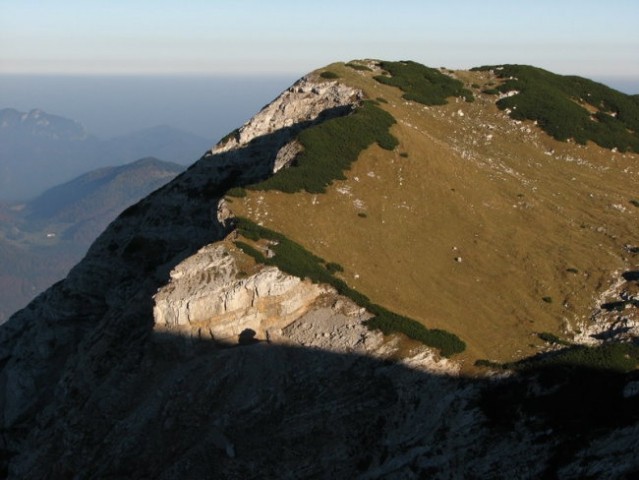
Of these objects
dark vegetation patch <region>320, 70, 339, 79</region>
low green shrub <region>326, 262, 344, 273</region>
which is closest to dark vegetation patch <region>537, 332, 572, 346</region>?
low green shrub <region>326, 262, 344, 273</region>

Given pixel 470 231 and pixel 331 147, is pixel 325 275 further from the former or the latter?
pixel 331 147

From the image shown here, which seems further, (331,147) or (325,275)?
(331,147)

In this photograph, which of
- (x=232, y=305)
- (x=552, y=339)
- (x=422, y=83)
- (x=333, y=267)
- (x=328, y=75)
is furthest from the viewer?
(x=422, y=83)

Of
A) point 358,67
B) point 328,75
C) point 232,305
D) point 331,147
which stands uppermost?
point 358,67

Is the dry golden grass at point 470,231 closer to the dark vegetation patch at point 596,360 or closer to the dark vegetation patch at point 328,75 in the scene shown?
the dark vegetation patch at point 596,360

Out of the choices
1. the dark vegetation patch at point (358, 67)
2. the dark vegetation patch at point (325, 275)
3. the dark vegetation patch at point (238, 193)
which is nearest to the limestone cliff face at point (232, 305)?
the dark vegetation patch at point (325, 275)

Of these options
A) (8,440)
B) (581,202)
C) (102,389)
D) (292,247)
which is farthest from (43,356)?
(581,202)

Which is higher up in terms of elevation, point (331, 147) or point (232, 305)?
point (331, 147)

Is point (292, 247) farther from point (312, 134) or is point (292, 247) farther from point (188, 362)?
point (312, 134)

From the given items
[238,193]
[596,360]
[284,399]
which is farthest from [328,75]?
[596,360]
